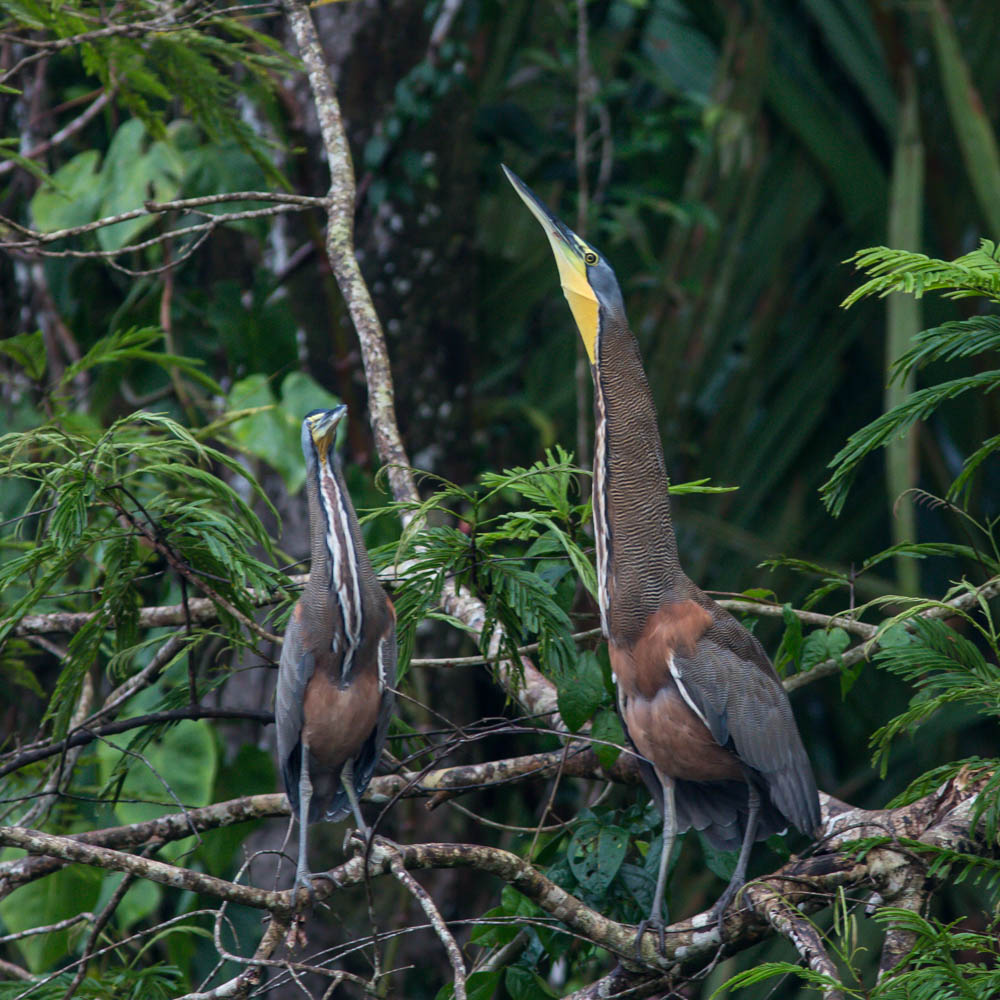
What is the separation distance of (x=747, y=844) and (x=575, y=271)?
1404 mm

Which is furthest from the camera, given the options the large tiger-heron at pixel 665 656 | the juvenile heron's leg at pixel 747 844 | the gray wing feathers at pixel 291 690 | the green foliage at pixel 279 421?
the green foliage at pixel 279 421

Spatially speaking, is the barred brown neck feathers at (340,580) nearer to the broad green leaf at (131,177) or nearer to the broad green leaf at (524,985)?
the broad green leaf at (524,985)

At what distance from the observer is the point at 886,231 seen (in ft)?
20.8

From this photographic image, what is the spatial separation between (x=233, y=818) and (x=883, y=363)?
189 inches

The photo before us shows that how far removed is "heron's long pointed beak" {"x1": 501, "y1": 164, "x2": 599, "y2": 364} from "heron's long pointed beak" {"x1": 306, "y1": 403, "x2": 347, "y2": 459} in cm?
61

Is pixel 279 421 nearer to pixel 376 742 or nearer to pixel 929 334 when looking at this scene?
pixel 376 742

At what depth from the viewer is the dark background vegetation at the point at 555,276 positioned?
459cm

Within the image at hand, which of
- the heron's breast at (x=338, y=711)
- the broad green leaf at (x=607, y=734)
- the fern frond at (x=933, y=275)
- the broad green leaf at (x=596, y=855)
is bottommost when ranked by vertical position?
the broad green leaf at (x=596, y=855)

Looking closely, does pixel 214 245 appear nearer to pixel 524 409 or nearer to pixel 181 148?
pixel 181 148

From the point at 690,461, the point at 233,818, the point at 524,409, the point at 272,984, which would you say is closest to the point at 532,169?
the point at 524,409

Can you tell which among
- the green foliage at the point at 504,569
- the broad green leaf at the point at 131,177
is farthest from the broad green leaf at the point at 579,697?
the broad green leaf at the point at 131,177

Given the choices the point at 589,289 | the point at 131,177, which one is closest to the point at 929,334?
the point at 589,289

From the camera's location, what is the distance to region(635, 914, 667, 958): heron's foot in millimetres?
2492

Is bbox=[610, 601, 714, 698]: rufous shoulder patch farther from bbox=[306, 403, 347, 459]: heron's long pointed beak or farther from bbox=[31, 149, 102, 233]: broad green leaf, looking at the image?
bbox=[31, 149, 102, 233]: broad green leaf
